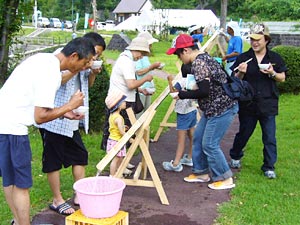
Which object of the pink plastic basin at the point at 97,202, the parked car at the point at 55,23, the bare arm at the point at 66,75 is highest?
the parked car at the point at 55,23

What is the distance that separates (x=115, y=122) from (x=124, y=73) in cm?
64

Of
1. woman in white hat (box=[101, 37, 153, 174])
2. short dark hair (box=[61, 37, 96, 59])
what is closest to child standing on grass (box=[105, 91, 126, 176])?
woman in white hat (box=[101, 37, 153, 174])

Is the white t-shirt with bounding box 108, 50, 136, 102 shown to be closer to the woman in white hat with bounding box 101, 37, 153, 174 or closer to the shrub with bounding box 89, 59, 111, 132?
the woman in white hat with bounding box 101, 37, 153, 174

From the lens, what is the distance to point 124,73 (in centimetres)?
530

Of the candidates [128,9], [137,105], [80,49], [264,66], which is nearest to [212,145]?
[264,66]

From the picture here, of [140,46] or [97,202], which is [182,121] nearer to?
Result: [140,46]

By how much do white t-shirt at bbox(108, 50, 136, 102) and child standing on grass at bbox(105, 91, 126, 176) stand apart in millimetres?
241

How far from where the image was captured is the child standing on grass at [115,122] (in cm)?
502

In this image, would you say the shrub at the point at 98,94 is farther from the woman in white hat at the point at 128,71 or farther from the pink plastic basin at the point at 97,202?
the pink plastic basin at the point at 97,202

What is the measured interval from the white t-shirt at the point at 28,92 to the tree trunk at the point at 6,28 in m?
→ 4.20

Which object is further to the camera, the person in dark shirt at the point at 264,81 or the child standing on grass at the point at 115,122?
the person in dark shirt at the point at 264,81

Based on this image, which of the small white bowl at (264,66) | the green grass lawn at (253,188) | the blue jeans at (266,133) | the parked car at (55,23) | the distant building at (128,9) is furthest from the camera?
the distant building at (128,9)

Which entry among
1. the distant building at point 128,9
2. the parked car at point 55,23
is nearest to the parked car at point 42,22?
the parked car at point 55,23

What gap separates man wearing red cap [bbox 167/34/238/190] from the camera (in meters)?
4.73
